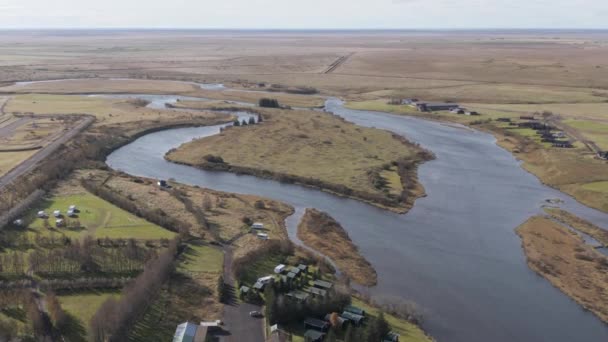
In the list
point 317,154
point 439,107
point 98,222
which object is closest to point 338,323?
point 98,222

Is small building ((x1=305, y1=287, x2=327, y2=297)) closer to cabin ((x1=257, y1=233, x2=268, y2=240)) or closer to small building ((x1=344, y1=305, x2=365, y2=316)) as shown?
small building ((x1=344, y1=305, x2=365, y2=316))

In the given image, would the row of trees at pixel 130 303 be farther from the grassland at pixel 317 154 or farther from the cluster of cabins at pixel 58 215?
the grassland at pixel 317 154

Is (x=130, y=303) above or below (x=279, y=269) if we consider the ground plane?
above

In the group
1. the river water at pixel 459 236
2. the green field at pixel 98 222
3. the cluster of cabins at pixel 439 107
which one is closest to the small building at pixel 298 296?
the river water at pixel 459 236

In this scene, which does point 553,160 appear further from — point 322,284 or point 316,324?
point 316,324

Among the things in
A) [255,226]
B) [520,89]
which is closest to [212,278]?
[255,226]
